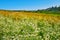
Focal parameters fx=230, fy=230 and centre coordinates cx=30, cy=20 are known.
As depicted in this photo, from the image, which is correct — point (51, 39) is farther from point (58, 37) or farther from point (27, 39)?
point (27, 39)

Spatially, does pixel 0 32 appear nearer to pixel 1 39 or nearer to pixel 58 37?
pixel 1 39

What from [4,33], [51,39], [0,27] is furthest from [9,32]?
[51,39]

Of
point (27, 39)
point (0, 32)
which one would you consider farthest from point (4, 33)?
point (27, 39)

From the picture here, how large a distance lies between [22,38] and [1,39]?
1.02m

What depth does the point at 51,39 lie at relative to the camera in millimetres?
11656

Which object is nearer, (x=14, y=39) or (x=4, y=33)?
(x=14, y=39)

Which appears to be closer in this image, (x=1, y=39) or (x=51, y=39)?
(x=1, y=39)

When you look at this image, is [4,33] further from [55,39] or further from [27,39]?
[55,39]

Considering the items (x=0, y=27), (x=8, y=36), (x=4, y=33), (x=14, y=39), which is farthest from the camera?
(x=0, y=27)

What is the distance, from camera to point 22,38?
1025cm

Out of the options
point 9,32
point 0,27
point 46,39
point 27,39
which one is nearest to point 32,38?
point 27,39

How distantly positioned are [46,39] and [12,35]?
5.50 feet

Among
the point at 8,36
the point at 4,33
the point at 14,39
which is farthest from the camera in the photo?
the point at 4,33

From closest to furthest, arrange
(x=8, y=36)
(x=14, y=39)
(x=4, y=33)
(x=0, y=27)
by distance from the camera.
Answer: (x=14, y=39) → (x=8, y=36) → (x=4, y=33) → (x=0, y=27)
